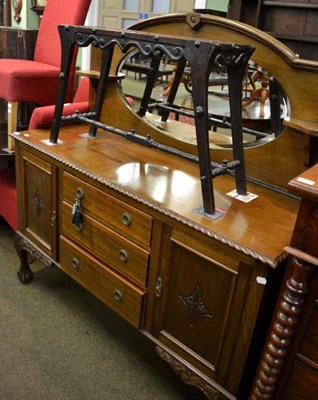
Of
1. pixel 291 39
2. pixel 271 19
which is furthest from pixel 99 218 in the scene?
pixel 271 19

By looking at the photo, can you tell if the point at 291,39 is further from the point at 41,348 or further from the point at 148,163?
the point at 41,348

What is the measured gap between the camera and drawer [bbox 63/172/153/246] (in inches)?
49.8

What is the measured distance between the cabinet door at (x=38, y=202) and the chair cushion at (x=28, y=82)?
1.96ft

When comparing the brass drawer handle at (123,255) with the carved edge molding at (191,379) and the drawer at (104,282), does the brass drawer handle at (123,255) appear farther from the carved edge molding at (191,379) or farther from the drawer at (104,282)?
the carved edge molding at (191,379)

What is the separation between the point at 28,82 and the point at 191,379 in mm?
1732

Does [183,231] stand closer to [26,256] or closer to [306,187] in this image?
[306,187]

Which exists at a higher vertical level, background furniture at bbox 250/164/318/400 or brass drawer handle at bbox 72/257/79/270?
background furniture at bbox 250/164/318/400

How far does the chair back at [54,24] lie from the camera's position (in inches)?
89.1

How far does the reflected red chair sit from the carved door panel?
1.36m

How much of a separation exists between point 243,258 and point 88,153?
2.72 ft

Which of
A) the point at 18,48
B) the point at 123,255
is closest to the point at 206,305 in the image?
the point at 123,255

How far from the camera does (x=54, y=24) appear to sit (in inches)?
96.0

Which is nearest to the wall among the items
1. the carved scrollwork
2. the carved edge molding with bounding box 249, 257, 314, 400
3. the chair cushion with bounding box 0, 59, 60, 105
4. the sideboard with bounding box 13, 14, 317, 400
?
the chair cushion with bounding box 0, 59, 60, 105

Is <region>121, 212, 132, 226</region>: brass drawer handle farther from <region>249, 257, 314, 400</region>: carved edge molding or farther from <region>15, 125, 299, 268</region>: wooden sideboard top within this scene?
<region>249, 257, 314, 400</region>: carved edge molding
